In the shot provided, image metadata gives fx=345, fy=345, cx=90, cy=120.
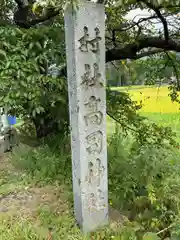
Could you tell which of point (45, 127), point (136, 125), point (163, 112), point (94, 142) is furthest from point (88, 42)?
point (163, 112)

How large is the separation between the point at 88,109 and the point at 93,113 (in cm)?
5

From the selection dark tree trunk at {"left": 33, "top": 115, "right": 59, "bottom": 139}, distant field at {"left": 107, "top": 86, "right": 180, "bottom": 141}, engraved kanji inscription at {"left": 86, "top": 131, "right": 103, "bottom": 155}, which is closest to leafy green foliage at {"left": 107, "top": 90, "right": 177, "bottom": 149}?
dark tree trunk at {"left": 33, "top": 115, "right": 59, "bottom": 139}

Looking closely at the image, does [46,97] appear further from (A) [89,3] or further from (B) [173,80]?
(B) [173,80]

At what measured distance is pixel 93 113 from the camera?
241 cm

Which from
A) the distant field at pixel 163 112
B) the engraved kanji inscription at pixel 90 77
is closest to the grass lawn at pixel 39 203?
the engraved kanji inscription at pixel 90 77

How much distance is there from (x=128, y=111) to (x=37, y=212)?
1615 millimetres

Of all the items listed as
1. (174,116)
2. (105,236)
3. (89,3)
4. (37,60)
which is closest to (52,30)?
(37,60)

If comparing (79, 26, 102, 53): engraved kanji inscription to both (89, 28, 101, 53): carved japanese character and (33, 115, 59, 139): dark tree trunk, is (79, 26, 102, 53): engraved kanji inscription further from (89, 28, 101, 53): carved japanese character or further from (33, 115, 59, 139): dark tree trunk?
(33, 115, 59, 139): dark tree trunk

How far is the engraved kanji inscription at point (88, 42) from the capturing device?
2.31 metres

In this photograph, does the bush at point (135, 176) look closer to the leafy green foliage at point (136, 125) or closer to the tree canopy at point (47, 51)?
the leafy green foliage at point (136, 125)

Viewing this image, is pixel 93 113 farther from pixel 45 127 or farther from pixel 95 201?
pixel 45 127

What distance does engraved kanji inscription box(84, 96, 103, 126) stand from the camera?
239cm

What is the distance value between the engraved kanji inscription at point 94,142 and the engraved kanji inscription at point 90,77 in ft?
1.14

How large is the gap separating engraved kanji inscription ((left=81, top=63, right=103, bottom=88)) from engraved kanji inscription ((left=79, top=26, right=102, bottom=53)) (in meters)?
0.11
